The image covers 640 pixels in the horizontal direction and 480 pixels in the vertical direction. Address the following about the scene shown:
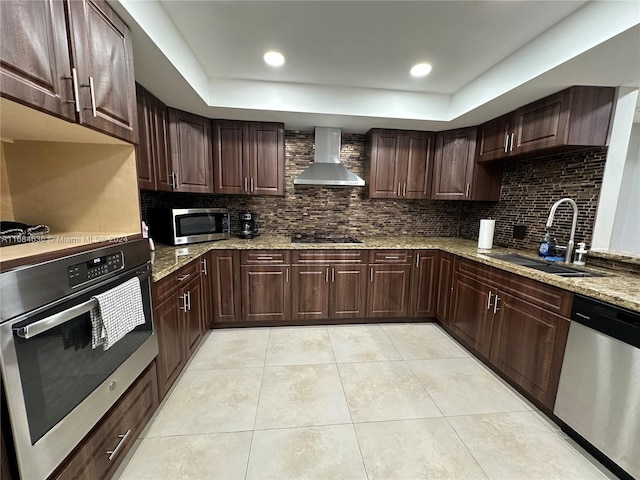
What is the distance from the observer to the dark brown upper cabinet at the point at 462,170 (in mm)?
2936

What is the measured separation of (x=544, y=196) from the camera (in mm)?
2484

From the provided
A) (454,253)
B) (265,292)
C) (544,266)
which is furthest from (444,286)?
(265,292)

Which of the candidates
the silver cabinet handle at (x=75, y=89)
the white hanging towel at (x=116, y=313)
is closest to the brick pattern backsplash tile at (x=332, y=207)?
the white hanging towel at (x=116, y=313)

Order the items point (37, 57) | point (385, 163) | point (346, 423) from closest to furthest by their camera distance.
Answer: point (37, 57)
point (346, 423)
point (385, 163)

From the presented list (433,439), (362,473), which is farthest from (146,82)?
(433,439)

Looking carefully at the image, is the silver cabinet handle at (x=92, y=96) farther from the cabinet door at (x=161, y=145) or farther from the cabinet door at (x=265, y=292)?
the cabinet door at (x=265, y=292)

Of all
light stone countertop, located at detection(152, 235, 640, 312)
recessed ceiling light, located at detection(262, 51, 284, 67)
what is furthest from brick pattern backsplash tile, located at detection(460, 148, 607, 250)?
recessed ceiling light, located at detection(262, 51, 284, 67)

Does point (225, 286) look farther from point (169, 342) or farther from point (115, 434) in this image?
point (115, 434)

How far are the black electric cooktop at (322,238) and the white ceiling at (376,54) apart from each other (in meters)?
1.32

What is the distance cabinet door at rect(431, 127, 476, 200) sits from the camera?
2.94 m

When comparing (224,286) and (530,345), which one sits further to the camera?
(224,286)

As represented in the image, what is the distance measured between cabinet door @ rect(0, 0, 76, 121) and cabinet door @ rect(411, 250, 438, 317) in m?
2.90

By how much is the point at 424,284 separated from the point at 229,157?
2604 millimetres

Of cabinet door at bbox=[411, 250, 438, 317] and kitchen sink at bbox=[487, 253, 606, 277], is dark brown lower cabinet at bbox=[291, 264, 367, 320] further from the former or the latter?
kitchen sink at bbox=[487, 253, 606, 277]
